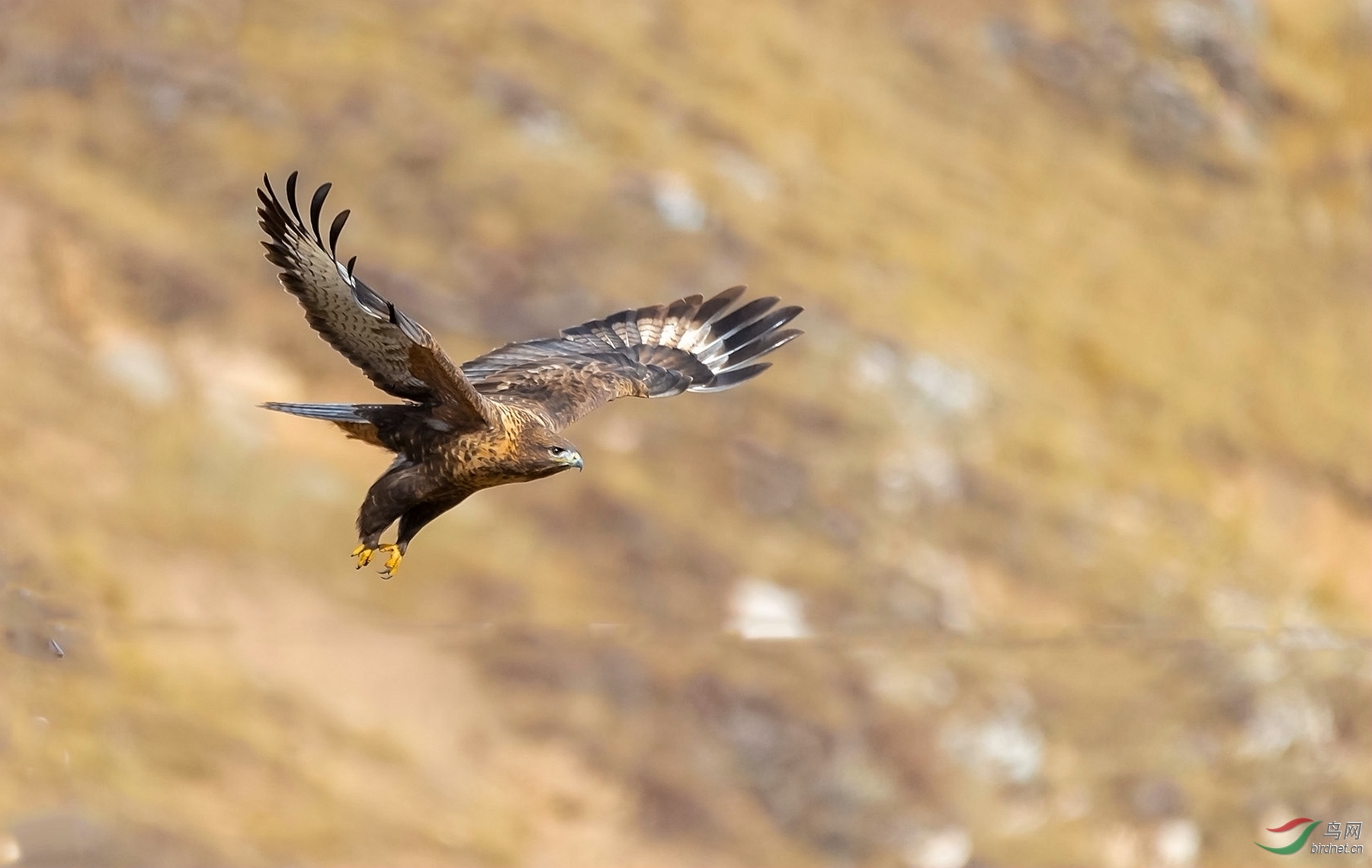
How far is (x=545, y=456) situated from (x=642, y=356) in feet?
8.68

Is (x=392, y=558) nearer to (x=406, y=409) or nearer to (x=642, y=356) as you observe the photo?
(x=406, y=409)

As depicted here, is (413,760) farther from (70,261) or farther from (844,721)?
(70,261)

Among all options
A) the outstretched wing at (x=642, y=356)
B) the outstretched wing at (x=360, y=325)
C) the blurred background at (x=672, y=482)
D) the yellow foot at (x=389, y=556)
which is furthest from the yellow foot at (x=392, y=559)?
the blurred background at (x=672, y=482)

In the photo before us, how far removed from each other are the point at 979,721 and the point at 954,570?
1.83 m

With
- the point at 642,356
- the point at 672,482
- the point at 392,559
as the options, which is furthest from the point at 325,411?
the point at 672,482

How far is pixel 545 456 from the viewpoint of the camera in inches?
263

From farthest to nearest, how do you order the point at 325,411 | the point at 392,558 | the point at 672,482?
1. the point at 672,482
2. the point at 392,558
3. the point at 325,411

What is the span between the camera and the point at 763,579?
18.5 m

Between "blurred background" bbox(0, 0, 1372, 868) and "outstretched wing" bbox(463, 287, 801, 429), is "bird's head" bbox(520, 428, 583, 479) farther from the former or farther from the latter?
"blurred background" bbox(0, 0, 1372, 868)

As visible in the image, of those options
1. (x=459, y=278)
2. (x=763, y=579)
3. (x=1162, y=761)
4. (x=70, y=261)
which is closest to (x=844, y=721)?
(x=763, y=579)

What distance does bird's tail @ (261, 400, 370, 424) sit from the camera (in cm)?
668

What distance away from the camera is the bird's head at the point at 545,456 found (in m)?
6.65

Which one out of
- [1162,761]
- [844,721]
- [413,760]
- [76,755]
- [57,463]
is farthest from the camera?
[1162,761]

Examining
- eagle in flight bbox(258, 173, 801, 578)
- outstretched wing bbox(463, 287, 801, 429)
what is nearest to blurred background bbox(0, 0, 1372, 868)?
outstretched wing bbox(463, 287, 801, 429)
